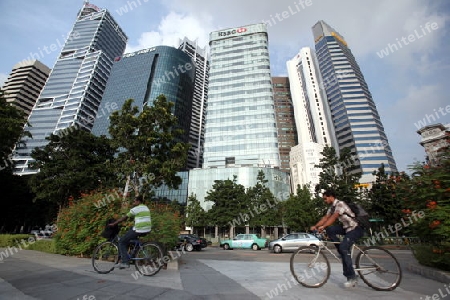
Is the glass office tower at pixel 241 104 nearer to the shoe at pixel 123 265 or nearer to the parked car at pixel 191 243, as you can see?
the parked car at pixel 191 243

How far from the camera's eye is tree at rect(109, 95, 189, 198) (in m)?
13.2

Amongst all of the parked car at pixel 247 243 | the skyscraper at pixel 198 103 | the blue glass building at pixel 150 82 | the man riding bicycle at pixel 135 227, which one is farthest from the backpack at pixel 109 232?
the blue glass building at pixel 150 82

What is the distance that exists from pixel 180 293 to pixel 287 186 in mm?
62294

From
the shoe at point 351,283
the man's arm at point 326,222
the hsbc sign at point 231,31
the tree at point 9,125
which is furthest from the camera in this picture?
the hsbc sign at point 231,31

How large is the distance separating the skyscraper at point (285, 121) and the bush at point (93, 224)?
392ft

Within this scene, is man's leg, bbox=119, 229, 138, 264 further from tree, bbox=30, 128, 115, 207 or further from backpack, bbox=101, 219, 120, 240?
tree, bbox=30, 128, 115, 207

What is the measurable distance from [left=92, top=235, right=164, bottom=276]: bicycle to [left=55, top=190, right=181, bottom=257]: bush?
6.22 ft

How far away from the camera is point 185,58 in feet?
382

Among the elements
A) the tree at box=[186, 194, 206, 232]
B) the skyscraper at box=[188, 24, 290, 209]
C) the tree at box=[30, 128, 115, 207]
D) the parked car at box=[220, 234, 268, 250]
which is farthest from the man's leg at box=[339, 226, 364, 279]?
the skyscraper at box=[188, 24, 290, 209]

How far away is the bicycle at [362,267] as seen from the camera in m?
3.98

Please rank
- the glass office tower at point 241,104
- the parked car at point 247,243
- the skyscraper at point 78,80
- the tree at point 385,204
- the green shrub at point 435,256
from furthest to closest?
the skyscraper at point 78,80 < the glass office tower at point 241,104 < the tree at point 385,204 < the parked car at point 247,243 < the green shrub at point 435,256

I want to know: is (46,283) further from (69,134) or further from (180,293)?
(69,134)

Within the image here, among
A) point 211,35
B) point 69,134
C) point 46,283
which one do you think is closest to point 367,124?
point 211,35

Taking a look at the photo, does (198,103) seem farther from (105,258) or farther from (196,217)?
(105,258)
